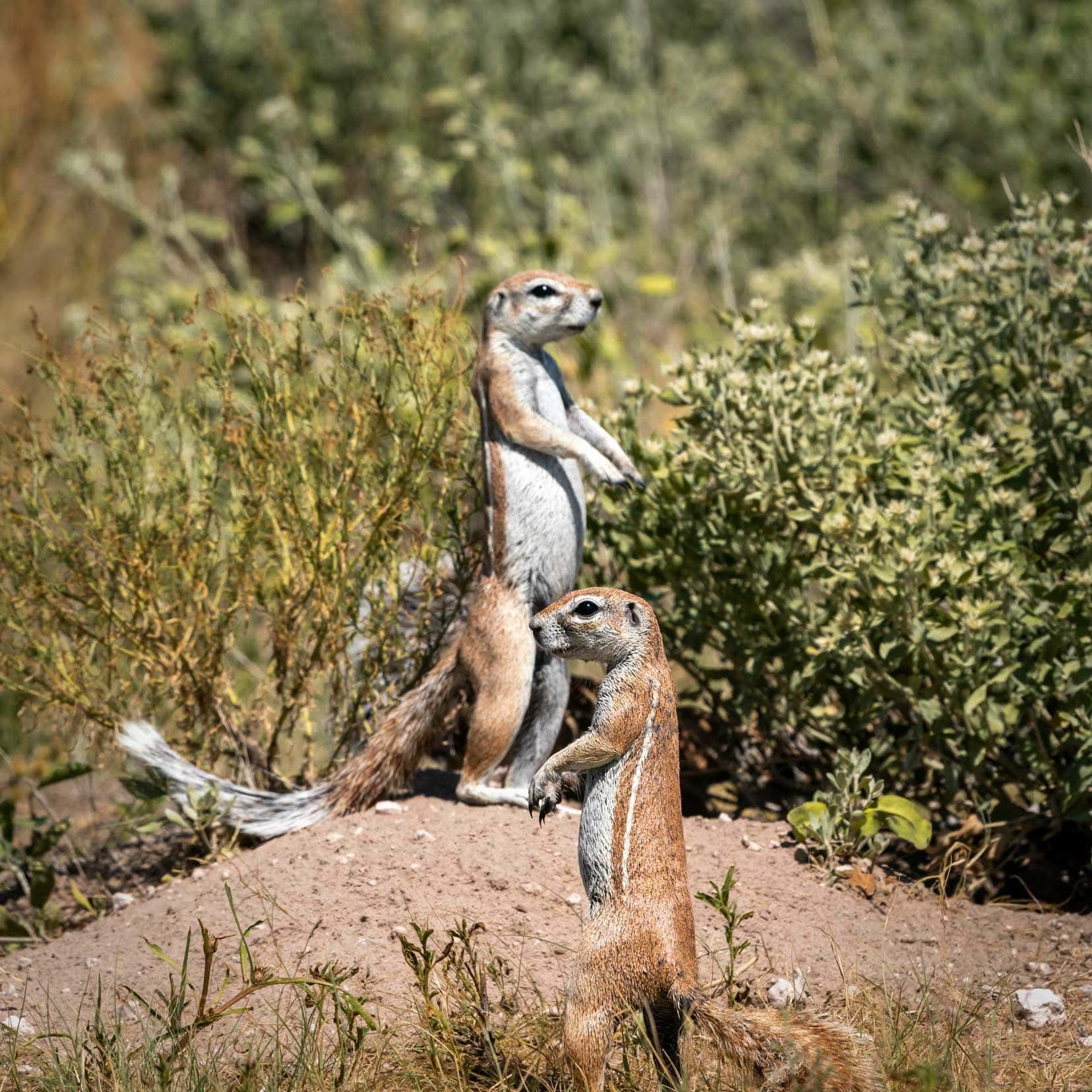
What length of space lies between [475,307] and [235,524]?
2.88m

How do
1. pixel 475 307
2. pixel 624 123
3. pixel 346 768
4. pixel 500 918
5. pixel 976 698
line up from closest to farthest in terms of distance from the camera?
pixel 500 918 → pixel 976 698 → pixel 346 768 → pixel 475 307 → pixel 624 123

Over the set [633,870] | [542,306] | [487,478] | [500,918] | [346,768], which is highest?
[542,306]

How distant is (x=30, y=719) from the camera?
252 inches

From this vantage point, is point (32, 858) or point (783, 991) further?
point (32, 858)

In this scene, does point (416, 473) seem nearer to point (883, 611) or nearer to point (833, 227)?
point (883, 611)

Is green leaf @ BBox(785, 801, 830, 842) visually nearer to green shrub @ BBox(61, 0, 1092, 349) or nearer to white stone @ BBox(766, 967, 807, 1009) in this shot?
white stone @ BBox(766, 967, 807, 1009)

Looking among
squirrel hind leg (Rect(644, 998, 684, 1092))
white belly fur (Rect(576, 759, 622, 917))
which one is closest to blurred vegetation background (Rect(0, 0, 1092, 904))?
white belly fur (Rect(576, 759, 622, 917))

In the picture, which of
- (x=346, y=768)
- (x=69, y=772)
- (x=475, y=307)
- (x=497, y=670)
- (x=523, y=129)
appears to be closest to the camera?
(x=497, y=670)

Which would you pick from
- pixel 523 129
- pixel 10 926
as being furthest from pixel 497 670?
pixel 523 129

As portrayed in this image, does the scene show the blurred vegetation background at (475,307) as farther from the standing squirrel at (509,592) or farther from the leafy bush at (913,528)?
the standing squirrel at (509,592)

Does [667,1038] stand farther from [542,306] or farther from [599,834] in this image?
[542,306]

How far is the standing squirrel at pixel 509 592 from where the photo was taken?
4254 mm

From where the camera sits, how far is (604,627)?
3168 millimetres

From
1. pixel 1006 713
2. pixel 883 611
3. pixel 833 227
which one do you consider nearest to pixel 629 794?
pixel 883 611
